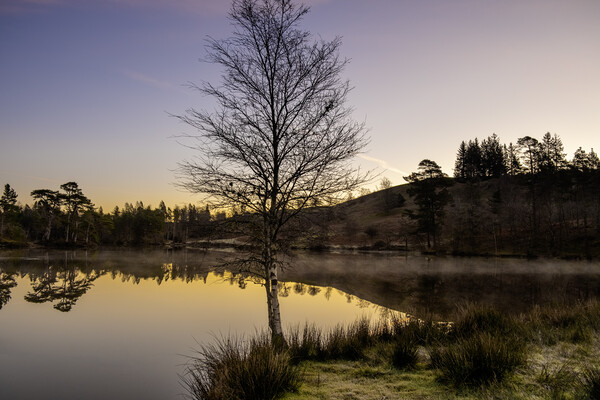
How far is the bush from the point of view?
20.1ft

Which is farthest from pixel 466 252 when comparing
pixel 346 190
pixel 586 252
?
pixel 346 190

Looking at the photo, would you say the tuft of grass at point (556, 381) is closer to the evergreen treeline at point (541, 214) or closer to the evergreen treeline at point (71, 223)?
the evergreen treeline at point (71, 223)

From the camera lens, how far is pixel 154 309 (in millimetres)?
17484

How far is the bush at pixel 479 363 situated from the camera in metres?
6.12

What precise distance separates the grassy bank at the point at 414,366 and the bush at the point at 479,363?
2 cm

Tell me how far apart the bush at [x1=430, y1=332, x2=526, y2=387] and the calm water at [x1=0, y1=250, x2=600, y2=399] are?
437 cm

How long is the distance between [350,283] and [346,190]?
18.3 meters

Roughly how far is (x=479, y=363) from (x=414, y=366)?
5.33 ft

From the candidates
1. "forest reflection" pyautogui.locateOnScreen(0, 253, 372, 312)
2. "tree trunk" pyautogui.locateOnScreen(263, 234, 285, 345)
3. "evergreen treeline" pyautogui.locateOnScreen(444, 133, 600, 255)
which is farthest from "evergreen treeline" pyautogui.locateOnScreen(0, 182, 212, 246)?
"evergreen treeline" pyautogui.locateOnScreen(444, 133, 600, 255)

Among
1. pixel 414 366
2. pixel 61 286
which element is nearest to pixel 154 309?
pixel 61 286

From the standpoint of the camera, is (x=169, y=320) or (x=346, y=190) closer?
(x=346, y=190)

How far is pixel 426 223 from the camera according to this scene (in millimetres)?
62562

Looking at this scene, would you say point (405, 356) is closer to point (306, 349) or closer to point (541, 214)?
point (306, 349)

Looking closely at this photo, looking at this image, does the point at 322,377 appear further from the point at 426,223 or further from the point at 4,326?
the point at 426,223
